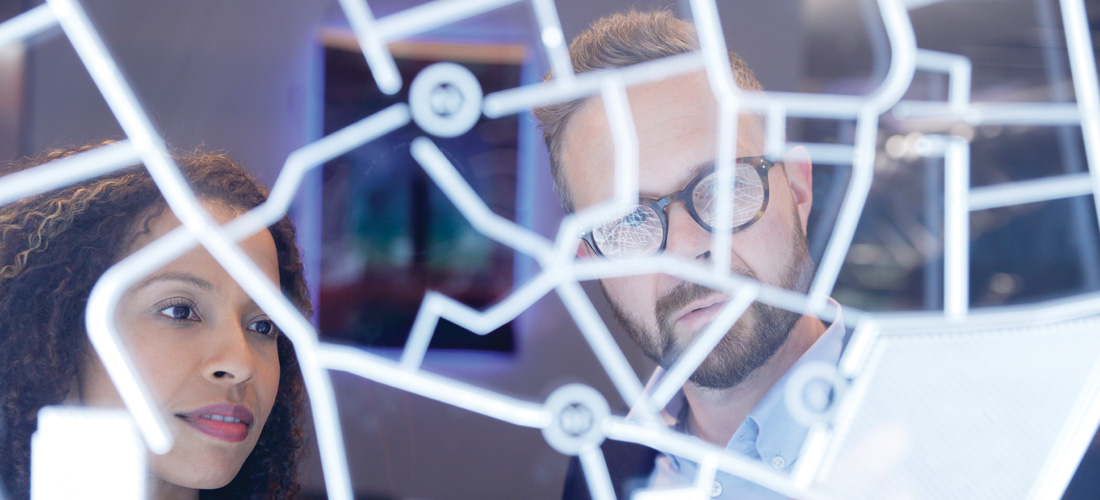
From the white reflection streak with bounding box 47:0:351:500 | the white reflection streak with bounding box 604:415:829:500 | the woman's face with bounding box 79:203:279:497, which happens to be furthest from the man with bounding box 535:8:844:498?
the woman's face with bounding box 79:203:279:497

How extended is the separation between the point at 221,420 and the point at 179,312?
162mm

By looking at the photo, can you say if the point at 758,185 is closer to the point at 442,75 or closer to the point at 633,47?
the point at 633,47

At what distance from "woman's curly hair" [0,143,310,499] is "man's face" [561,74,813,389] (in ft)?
1.98

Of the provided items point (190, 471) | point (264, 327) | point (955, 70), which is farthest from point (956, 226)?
point (190, 471)

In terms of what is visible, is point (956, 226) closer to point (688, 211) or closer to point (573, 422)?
point (688, 211)

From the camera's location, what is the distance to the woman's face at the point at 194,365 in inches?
36.5

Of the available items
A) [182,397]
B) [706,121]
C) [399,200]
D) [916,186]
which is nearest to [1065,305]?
[706,121]

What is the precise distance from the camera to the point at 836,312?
1048 millimetres

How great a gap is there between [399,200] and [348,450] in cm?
58

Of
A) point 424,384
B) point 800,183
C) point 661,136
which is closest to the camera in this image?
point 424,384

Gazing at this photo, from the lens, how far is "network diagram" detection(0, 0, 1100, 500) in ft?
3.04

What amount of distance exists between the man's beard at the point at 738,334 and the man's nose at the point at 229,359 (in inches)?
23.6

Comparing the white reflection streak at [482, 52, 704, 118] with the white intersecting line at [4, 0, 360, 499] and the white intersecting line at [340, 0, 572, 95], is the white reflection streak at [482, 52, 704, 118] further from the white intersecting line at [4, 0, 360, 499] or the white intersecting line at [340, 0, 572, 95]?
the white intersecting line at [4, 0, 360, 499]

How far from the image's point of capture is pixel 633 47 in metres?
1.06
